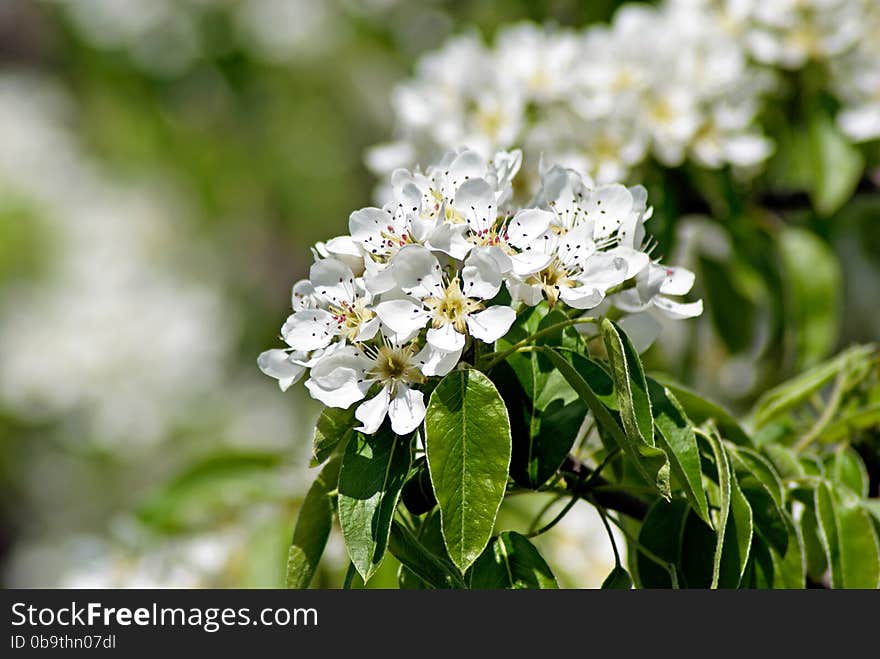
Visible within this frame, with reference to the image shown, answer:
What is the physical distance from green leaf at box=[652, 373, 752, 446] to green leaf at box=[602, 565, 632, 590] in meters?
0.25

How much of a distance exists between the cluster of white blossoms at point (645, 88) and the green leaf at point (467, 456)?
1371mm

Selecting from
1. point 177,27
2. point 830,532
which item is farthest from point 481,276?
point 177,27

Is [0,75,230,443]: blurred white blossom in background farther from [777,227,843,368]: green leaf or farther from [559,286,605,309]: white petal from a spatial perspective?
[559,286,605,309]: white petal

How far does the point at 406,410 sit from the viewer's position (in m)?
1.20

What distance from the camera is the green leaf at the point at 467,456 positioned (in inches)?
45.5

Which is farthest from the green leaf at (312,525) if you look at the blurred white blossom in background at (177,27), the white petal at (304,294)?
the blurred white blossom in background at (177,27)

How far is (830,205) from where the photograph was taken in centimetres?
259

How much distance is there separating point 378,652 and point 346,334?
0.41m

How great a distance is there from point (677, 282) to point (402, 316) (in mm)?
399

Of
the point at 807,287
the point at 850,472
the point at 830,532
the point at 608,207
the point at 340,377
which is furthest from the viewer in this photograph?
the point at 807,287

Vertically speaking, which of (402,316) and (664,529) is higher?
(402,316)

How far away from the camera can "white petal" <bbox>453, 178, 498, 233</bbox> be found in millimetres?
1250

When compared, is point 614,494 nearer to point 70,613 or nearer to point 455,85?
point 70,613

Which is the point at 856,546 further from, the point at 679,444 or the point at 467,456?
the point at 467,456
